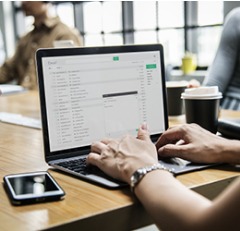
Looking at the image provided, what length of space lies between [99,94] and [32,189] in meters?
0.35

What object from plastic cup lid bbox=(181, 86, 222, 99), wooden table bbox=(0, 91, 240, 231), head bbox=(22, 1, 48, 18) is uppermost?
head bbox=(22, 1, 48, 18)

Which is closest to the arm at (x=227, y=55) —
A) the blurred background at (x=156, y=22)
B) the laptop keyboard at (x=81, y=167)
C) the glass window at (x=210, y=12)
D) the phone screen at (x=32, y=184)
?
the blurred background at (x=156, y=22)

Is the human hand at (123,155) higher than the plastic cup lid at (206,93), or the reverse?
the plastic cup lid at (206,93)

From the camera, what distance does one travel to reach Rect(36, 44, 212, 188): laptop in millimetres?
1017

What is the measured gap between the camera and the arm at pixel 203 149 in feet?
3.18

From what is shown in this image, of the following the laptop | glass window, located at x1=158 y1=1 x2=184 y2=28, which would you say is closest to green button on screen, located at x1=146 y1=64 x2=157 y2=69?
the laptop

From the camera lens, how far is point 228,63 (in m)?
2.61

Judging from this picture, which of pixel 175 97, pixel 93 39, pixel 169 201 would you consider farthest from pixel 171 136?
pixel 93 39

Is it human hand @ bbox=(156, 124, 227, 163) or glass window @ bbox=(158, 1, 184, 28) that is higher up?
glass window @ bbox=(158, 1, 184, 28)

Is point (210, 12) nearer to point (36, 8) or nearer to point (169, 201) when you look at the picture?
point (36, 8)

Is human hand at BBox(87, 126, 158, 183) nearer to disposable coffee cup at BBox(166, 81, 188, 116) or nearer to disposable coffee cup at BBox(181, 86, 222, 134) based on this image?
disposable coffee cup at BBox(181, 86, 222, 134)

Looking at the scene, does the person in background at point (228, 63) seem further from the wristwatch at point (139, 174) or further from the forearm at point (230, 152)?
the wristwatch at point (139, 174)

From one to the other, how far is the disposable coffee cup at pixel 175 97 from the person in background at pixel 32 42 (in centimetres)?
195

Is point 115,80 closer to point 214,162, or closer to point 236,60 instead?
point 214,162
